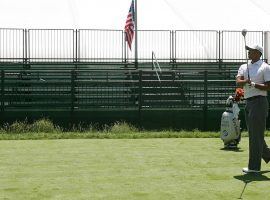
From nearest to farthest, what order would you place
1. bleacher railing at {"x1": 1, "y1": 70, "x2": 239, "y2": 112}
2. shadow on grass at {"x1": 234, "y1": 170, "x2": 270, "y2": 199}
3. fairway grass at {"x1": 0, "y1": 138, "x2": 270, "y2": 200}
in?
fairway grass at {"x1": 0, "y1": 138, "x2": 270, "y2": 200} → shadow on grass at {"x1": 234, "y1": 170, "x2": 270, "y2": 199} → bleacher railing at {"x1": 1, "y1": 70, "x2": 239, "y2": 112}

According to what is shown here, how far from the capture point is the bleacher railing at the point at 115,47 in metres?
27.1

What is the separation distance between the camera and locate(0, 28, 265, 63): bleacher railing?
2714 centimetres

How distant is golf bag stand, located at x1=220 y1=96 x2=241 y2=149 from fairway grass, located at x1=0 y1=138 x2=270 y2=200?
28 cm

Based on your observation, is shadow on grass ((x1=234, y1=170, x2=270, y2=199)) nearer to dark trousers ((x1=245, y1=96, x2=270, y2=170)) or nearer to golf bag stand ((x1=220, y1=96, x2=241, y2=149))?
dark trousers ((x1=245, y1=96, x2=270, y2=170))

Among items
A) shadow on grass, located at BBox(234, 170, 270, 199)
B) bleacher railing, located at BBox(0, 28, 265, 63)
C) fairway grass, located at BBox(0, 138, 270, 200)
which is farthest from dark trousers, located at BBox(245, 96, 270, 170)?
bleacher railing, located at BBox(0, 28, 265, 63)

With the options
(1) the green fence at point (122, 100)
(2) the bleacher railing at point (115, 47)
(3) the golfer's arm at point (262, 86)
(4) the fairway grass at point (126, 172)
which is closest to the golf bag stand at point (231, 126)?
(4) the fairway grass at point (126, 172)

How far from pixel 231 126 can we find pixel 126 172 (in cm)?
351

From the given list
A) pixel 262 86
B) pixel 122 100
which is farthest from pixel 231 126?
pixel 122 100

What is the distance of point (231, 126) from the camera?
12.9 m

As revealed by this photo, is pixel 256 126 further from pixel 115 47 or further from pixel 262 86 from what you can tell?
pixel 115 47

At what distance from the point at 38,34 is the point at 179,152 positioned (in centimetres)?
1736

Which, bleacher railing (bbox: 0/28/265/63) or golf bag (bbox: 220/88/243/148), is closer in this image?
golf bag (bbox: 220/88/243/148)
